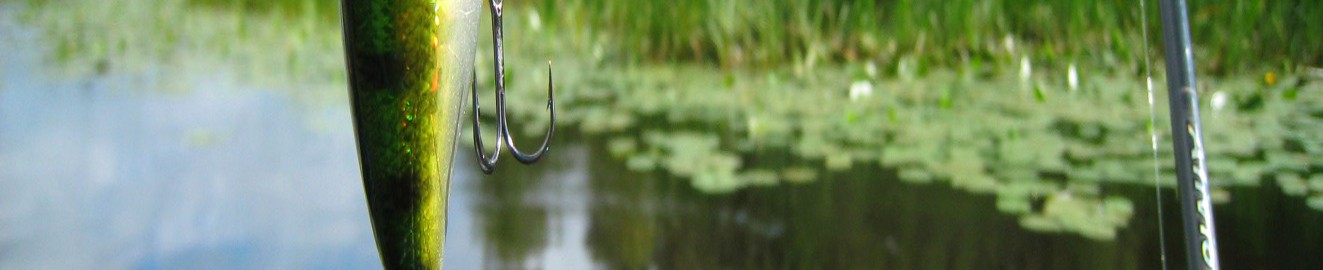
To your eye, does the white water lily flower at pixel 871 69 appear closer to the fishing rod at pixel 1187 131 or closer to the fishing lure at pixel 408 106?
the fishing rod at pixel 1187 131

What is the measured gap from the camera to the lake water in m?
1.44

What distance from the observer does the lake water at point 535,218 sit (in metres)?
1.44

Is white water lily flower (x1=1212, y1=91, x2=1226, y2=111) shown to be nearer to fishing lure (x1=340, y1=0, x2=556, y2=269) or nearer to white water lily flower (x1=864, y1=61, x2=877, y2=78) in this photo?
white water lily flower (x1=864, y1=61, x2=877, y2=78)

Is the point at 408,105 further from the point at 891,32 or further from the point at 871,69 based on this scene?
the point at 891,32

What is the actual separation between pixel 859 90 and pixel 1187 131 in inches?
69.1

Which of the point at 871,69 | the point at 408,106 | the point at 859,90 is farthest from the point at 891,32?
the point at 408,106

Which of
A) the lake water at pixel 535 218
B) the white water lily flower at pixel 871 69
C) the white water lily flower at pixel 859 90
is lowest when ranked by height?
the lake water at pixel 535 218

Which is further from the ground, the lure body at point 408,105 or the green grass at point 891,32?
the green grass at point 891,32

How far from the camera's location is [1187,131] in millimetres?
637

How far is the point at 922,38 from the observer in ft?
8.89

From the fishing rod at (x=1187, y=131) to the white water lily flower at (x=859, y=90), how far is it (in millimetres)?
1712

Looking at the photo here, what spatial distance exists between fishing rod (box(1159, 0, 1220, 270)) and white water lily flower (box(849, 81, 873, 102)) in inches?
67.4

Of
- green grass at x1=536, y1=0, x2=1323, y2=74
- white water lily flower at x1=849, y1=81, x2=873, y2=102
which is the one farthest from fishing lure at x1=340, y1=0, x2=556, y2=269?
green grass at x1=536, y1=0, x2=1323, y2=74

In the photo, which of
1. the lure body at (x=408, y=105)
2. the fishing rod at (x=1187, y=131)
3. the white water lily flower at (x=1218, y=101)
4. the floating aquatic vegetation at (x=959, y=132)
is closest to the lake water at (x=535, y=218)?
the floating aquatic vegetation at (x=959, y=132)
